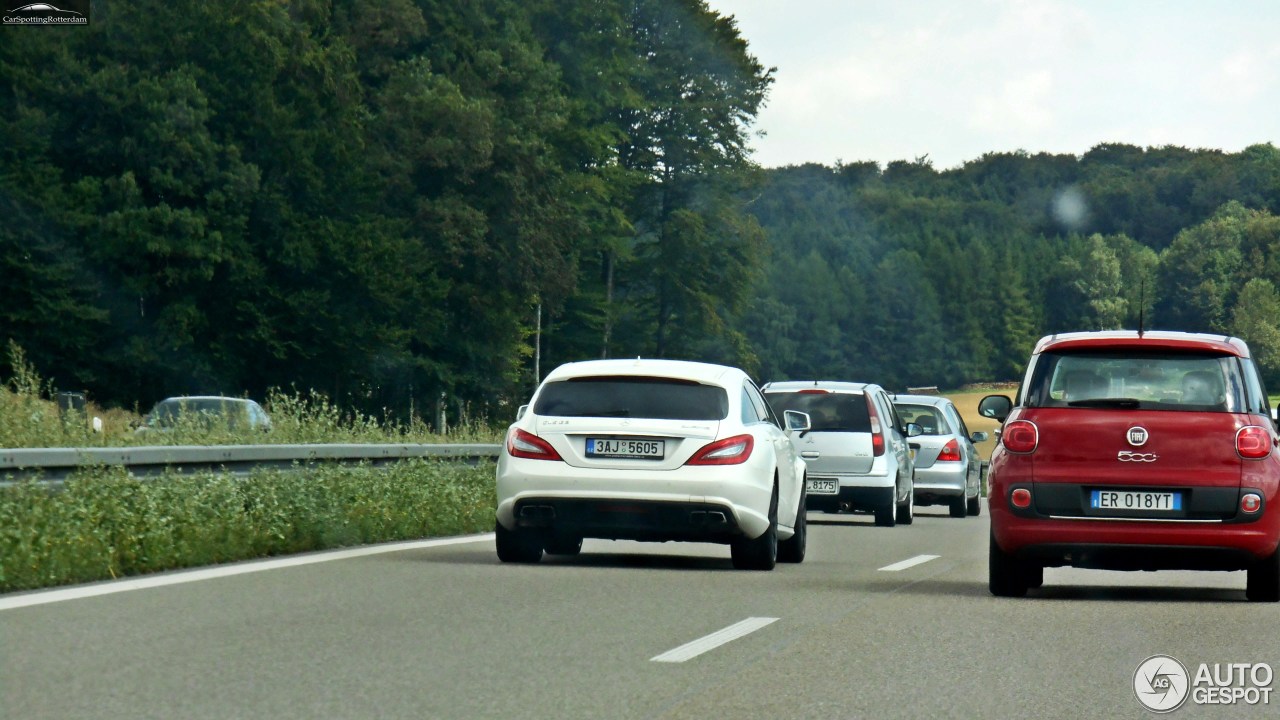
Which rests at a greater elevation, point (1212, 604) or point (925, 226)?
point (925, 226)

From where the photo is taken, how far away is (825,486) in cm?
2417

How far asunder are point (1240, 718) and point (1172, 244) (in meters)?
171

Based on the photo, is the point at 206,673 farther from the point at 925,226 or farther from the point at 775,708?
the point at 925,226

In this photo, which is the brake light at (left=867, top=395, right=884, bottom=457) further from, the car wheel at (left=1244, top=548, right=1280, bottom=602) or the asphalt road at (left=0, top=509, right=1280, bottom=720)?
the car wheel at (left=1244, top=548, right=1280, bottom=602)

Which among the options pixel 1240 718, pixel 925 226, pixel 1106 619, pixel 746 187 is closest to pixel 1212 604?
→ pixel 1106 619

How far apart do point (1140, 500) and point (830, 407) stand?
40.0ft

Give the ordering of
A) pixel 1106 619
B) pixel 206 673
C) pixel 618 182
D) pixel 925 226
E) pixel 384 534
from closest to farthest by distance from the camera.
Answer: pixel 206 673, pixel 1106 619, pixel 384 534, pixel 618 182, pixel 925 226

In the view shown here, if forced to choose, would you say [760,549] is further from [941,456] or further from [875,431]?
[941,456]

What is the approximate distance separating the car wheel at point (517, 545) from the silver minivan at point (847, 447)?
29.9ft

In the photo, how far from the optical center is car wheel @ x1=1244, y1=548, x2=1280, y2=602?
498 inches

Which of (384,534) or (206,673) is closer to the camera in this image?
(206,673)

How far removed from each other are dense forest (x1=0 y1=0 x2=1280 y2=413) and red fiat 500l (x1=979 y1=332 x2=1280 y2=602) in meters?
40.7

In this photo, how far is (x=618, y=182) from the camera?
233 feet

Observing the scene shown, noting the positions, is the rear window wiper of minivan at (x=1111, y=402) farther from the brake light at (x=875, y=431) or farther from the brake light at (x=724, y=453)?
the brake light at (x=875, y=431)
